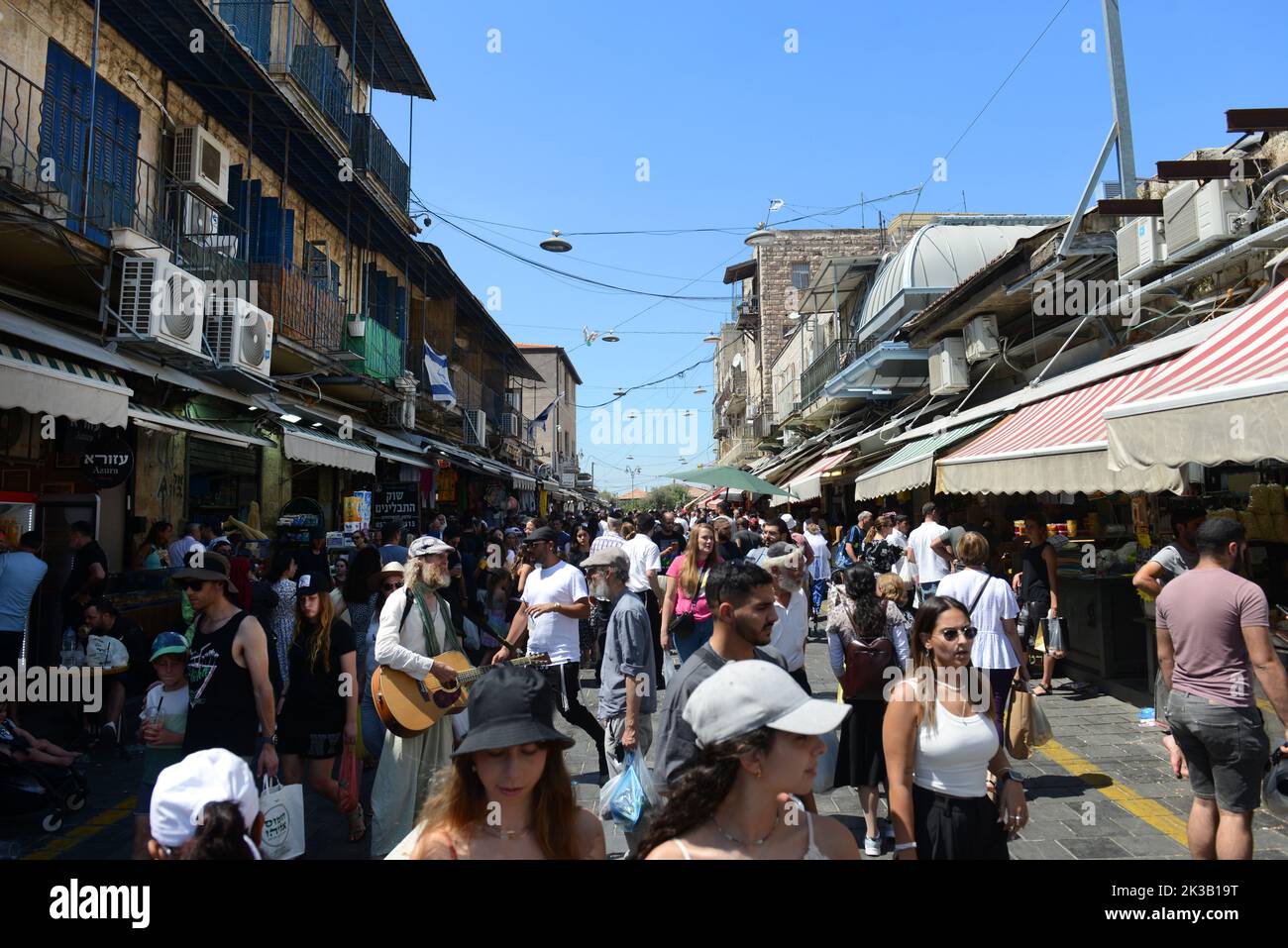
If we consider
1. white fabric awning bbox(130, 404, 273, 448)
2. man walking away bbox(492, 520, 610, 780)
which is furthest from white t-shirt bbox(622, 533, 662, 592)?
white fabric awning bbox(130, 404, 273, 448)

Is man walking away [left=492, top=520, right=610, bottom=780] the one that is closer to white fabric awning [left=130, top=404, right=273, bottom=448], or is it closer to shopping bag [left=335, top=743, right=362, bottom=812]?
shopping bag [left=335, top=743, right=362, bottom=812]

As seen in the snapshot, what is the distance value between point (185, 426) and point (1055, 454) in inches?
343

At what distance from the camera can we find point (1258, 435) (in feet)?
14.1

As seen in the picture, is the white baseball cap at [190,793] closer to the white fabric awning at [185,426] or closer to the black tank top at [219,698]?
the black tank top at [219,698]

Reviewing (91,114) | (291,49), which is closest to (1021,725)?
(91,114)

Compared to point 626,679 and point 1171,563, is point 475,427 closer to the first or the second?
point 626,679

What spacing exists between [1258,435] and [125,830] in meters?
7.17

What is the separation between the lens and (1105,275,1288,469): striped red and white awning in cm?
428

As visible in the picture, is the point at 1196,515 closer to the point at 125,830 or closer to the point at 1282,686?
the point at 1282,686

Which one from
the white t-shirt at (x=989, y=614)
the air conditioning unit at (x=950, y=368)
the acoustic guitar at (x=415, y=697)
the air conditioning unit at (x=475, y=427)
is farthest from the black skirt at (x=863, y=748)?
the air conditioning unit at (x=475, y=427)

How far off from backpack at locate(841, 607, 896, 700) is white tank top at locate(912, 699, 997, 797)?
60.6 inches

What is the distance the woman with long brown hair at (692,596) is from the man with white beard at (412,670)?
1.87m

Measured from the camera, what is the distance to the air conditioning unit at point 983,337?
12.7 metres
